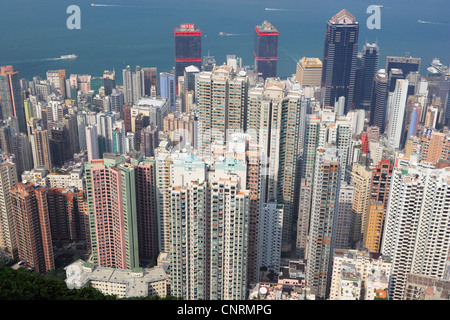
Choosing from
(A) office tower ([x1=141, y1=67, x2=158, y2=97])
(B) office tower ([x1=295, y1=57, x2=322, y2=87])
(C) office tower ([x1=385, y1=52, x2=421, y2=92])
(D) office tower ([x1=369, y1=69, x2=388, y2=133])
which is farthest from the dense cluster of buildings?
(B) office tower ([x1=295, y1=57, x2=322, y2=87])

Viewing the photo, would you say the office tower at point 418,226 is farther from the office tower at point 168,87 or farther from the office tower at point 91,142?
the office tower at point 168,87

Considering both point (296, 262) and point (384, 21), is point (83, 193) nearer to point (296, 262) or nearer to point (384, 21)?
point (296, 262)

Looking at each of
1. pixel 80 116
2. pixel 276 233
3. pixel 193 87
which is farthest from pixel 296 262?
pixel 193 87

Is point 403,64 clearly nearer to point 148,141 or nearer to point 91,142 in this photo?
point 148,141

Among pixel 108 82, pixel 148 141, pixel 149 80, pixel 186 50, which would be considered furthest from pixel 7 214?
pixel 186 50

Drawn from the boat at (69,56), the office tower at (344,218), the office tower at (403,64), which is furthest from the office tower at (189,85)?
the office tower at (344,218)
